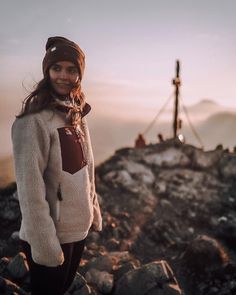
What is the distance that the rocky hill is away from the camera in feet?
12.6

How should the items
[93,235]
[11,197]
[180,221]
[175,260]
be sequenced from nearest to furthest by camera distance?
[175,260], [93,235], [11,197], [180,221]

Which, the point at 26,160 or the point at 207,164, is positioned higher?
the point at 26,160

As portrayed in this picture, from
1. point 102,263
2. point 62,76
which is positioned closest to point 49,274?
point 62,76

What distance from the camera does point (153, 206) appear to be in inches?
256

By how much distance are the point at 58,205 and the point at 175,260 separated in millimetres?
3353

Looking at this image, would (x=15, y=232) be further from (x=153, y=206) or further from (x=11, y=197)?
(x=153, y=206)

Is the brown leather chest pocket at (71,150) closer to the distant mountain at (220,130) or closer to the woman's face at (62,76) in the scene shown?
the woman's face at (62,76)

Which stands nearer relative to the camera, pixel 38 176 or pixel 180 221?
pixel 38 176

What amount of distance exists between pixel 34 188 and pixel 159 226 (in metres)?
4.32

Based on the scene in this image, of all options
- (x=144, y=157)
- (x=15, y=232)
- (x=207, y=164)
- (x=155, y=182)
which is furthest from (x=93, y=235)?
(x=207, y=164)

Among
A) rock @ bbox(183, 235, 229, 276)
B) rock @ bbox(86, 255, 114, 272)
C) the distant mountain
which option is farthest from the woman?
the distant mountain

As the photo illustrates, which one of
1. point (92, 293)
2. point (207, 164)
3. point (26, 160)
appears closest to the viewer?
point (26, 160)

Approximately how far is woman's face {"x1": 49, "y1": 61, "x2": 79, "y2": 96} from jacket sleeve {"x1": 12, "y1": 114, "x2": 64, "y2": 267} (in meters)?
0.31

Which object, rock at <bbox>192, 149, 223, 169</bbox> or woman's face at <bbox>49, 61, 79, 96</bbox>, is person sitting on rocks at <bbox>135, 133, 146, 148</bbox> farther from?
woman's face at <bbox>49, 61, 79, 96</bbox>
